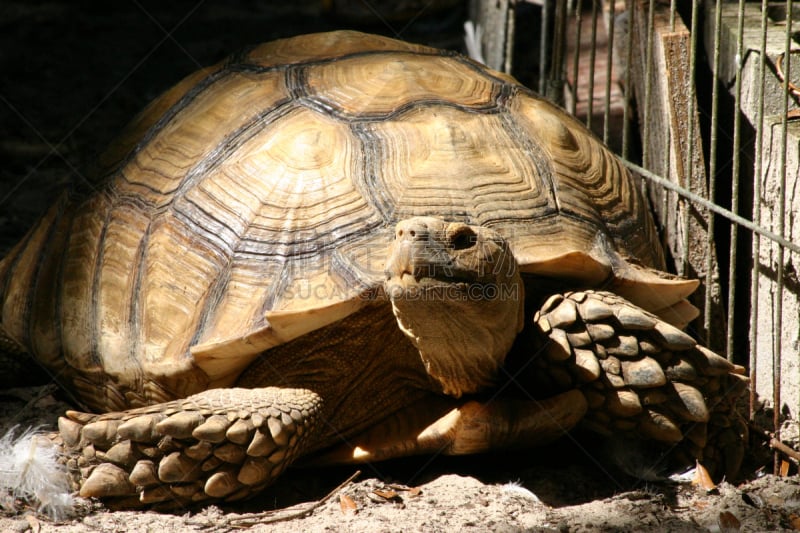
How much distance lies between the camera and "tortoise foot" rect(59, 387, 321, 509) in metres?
2.61

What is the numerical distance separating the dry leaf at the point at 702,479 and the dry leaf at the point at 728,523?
0.28 metres

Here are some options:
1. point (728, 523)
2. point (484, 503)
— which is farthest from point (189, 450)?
point (728, 523)

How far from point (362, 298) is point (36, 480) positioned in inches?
44.0

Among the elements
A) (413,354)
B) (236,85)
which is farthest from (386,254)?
(236,85)

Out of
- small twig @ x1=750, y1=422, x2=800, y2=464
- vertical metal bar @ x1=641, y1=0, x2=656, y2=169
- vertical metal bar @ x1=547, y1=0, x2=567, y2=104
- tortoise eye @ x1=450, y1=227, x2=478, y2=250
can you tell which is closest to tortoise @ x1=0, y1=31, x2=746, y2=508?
tortoise eye @ x1=450, y1=227, x2=478, y2=250

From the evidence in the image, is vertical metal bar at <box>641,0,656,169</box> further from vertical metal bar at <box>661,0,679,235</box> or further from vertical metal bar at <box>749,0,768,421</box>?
vertical metal bar at <box>749,0,768,421</box>

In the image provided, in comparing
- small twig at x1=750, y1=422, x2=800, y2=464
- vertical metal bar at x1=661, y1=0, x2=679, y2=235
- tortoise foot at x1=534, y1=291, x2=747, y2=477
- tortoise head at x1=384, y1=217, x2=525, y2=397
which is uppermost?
A: vertical metal bar at x1=661, y1=0, x2=679, y2=235

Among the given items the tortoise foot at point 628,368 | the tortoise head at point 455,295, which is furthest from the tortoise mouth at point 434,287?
the tortoise foot at point 628,368

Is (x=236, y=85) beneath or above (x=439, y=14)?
beneath

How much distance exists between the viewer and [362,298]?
263cm

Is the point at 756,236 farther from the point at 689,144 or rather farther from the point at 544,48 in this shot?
the point at 544,48

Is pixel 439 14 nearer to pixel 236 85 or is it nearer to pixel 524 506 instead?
pixel 236 85

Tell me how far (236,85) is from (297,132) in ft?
1.62

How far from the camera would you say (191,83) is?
3.59 meters
